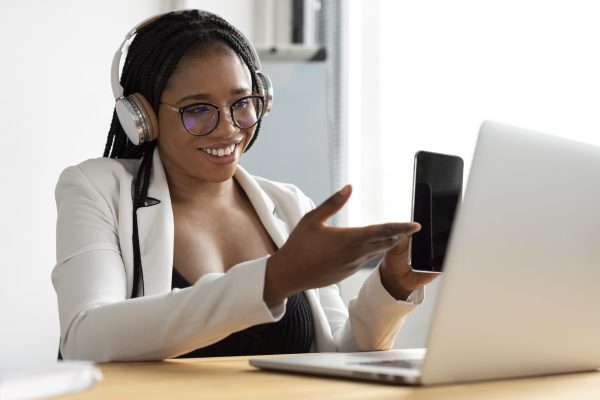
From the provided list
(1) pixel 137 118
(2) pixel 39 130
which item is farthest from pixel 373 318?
(2) pixel 39 130

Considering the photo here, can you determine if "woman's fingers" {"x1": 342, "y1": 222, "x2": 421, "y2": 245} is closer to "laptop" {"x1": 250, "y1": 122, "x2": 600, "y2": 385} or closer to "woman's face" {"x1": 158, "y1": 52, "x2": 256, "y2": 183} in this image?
"laptop" {"x1": 250, "y1": 122, "x2": 600, "y2": 385}

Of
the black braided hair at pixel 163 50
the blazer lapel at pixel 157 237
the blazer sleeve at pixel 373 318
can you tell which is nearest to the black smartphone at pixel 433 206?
the blazer sleeve at pixel 373 318

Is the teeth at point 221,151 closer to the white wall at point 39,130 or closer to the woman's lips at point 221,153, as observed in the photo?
the woman's lips at point 221,153

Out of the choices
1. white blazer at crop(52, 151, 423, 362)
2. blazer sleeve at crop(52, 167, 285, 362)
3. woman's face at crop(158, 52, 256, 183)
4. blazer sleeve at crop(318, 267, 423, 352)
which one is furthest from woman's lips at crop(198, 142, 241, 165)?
blazer sleeve at crop(318, 267, 423, 352)

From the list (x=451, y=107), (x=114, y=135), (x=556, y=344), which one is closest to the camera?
(x=556, y=344)

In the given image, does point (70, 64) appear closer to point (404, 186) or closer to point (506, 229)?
point (404, 186)

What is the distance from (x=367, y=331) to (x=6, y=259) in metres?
1.78

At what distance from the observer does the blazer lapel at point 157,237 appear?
55.5 inches

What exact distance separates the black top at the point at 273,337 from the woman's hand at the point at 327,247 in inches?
25.7

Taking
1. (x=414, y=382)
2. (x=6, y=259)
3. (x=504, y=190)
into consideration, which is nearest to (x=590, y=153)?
(x=504, y=190)

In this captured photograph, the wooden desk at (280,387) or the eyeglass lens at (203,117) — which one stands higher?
the eyeglass lens at (203,117)

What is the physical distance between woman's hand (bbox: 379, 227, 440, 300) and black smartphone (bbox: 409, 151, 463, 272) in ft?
0.46

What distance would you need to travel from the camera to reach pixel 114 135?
1768 millimetres

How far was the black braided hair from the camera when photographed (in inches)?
63.3
